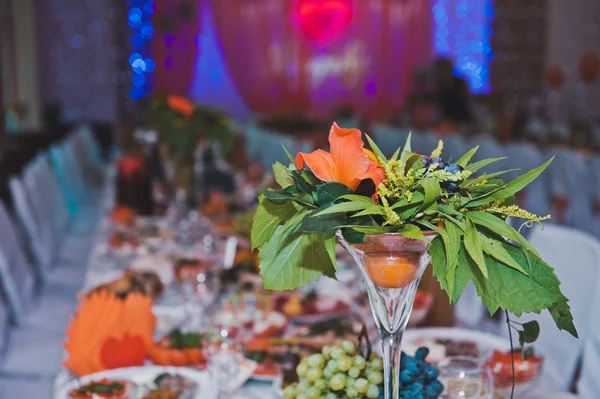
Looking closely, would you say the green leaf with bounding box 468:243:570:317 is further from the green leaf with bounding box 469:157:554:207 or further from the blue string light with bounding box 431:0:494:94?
the blue string light with bounding box 431:0:494:94

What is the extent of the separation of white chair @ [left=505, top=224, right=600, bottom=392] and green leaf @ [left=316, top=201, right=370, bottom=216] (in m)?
0.95

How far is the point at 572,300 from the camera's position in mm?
1915

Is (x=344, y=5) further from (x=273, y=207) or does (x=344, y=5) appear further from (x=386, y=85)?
(x=273, y=207)

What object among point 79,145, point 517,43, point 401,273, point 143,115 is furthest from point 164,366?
point 517,43

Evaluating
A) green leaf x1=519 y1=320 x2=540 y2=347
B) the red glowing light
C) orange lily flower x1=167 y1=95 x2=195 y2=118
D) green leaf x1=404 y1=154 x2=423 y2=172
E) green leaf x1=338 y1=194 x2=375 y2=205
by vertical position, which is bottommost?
green leaf x1=519 y1=320 x2=540 y2=347

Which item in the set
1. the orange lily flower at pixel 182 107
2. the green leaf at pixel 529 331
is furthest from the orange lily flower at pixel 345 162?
the orange lily flower at pixel 182 107

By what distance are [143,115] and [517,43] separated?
5.86 metres

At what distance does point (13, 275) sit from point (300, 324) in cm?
145

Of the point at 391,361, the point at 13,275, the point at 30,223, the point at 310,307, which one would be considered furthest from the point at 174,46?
the point at 391,361

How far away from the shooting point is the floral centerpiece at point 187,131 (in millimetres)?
3703

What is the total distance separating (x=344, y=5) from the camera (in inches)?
341

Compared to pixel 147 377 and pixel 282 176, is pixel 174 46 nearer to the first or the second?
pixel 147 377

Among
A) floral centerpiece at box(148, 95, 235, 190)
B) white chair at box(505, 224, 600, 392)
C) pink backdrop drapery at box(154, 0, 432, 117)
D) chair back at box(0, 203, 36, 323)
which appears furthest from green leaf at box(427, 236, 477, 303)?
pink backdrop drapery at box(154, 0, 432, 117)

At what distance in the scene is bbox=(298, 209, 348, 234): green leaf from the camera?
96 centimetres
